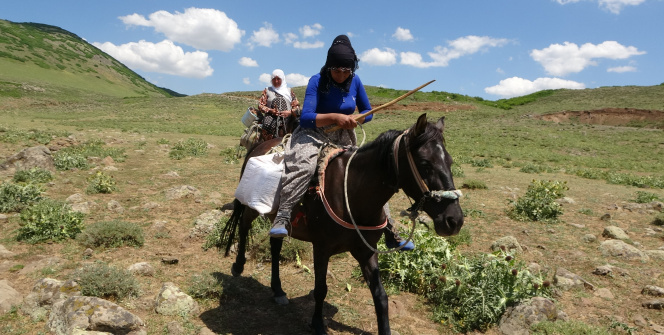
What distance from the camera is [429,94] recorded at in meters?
72.0

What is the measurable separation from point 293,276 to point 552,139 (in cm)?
3112

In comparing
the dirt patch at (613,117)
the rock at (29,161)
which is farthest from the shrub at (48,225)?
the dirt patch at (613,117)

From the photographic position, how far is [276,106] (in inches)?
288

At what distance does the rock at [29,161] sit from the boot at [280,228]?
361 inches

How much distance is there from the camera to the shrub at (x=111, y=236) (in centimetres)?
579

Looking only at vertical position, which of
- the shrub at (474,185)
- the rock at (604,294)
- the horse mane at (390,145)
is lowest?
the rock at (604,294)

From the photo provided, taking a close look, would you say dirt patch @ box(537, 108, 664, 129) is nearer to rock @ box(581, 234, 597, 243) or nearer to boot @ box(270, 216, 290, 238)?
rock @ box(581, 234, 597, 243)

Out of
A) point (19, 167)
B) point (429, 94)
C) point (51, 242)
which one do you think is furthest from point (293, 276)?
point (429, 94)

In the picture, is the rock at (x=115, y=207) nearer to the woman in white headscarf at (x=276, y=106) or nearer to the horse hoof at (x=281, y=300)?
the woman in white headscarf at (x=276, y=106)

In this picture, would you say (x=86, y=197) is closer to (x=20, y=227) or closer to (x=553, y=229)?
(x=20, y=227)

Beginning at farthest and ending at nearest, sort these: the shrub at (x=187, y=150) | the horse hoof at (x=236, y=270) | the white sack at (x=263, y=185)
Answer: the shrub at (x=187, y=150), the horse hoof at (x=236, y=270), the white sack at (x=263, y=185)

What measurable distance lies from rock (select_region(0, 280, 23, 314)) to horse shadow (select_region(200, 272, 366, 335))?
6.21ft

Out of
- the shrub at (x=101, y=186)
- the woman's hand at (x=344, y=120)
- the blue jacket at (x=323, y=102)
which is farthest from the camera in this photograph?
the shrub at (x=101, y=186)

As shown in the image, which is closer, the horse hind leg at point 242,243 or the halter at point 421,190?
the halter at point 421,190
